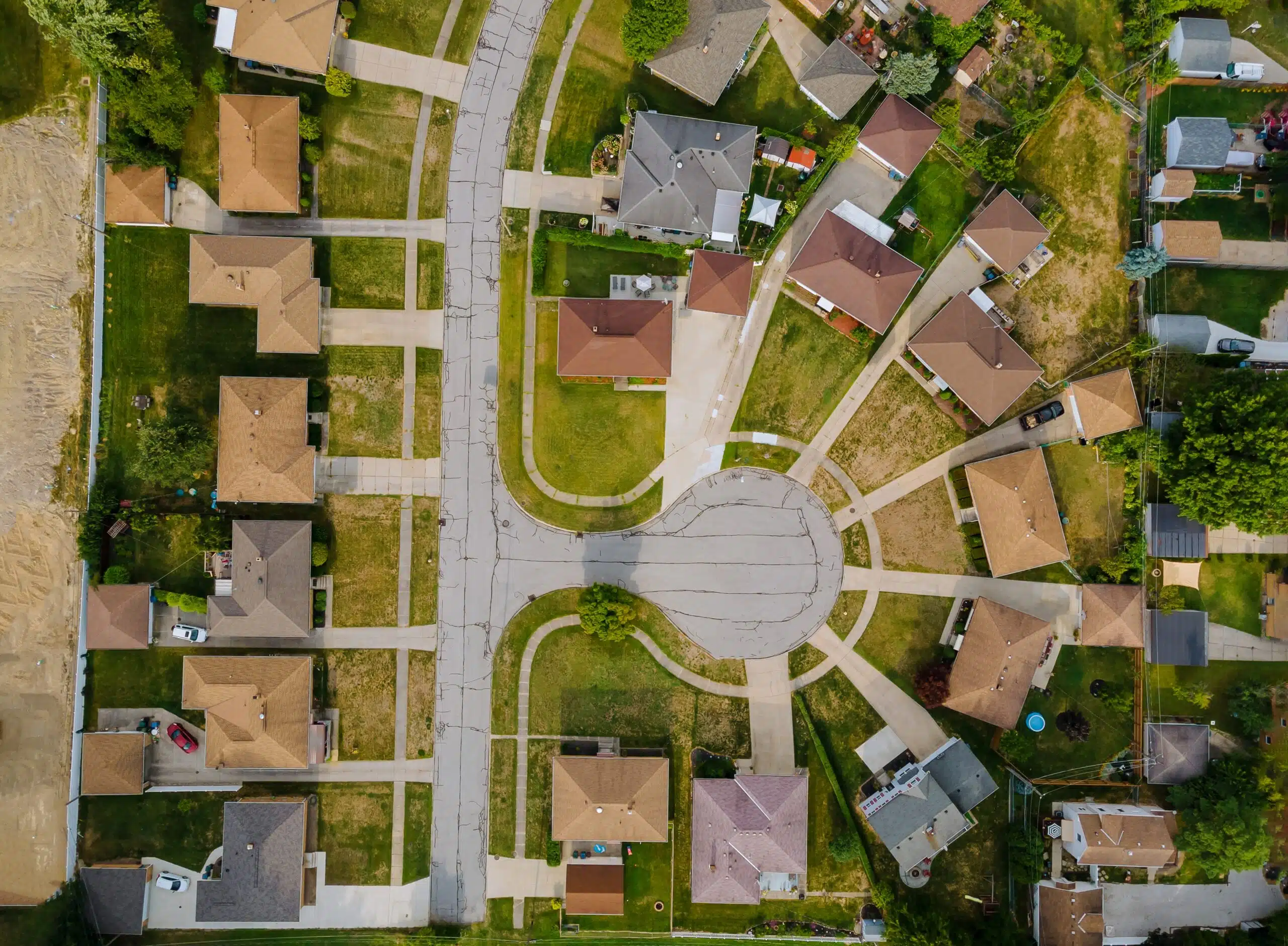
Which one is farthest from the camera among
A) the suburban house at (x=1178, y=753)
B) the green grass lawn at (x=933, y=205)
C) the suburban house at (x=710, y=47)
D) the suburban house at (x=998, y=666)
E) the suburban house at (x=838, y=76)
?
the green grass lawn at (x=933, y=205)

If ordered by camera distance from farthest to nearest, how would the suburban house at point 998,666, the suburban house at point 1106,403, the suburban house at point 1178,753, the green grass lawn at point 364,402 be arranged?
the green grass lawn at point 364,402 < the suburban house at point 1178,753 < the suburban house at point 1106,403 < the suburban house at point 998,666

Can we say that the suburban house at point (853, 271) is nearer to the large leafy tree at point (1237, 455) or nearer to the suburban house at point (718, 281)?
the suburban house at point (718, 281)

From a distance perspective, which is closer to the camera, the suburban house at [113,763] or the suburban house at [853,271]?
the suburban house at [113,763]

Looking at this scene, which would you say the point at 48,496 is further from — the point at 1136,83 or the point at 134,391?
the point at 1136,83

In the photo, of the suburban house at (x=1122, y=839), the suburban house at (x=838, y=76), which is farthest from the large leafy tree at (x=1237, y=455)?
the suburban house at (x=838, y=76)

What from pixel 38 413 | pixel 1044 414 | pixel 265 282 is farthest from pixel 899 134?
pixel 38 413

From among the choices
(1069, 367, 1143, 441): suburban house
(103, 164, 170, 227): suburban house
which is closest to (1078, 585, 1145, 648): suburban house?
(1069, 367, 1143, 441): suburban house
